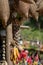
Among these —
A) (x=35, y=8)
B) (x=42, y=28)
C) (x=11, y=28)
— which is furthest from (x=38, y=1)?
(x=42, y=28)

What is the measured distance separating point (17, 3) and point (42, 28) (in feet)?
34.1

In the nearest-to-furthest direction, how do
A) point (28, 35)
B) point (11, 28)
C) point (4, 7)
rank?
point (4, 7), point (11, 28), point (28, 35)

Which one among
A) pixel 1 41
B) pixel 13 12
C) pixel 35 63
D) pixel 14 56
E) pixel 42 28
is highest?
pixel 13 12

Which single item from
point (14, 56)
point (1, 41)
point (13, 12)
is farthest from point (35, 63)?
point (13, 12)

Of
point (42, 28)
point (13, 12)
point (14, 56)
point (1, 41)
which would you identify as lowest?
point (42, 28)

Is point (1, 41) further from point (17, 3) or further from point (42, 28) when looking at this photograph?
point (42, 28)

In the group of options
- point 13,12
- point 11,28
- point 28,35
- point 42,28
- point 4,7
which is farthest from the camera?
point 42,28

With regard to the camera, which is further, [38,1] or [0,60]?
[0,60]

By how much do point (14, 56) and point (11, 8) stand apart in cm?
58

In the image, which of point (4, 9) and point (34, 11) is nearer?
point (4, 9)

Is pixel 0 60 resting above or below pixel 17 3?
below

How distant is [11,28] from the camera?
119 cm

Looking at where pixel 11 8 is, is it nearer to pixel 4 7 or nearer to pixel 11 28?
pixel 4 7

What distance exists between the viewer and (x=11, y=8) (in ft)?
2.24
